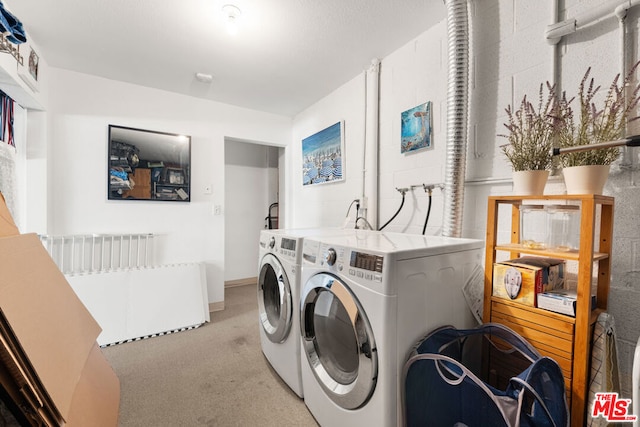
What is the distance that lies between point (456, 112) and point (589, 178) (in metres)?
0.71

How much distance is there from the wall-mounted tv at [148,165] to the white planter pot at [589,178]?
3022 mm

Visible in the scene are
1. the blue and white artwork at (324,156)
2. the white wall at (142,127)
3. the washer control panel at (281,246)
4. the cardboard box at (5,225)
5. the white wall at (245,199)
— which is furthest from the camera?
the white wall at (245,199)

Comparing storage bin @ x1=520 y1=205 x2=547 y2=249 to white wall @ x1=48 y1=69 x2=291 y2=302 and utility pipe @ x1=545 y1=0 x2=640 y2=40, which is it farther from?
white wall @ x1=48 y1=69 x2=291 y2=302

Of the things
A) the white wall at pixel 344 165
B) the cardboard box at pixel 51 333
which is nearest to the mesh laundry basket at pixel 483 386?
the cardboard box at pixel 51 333

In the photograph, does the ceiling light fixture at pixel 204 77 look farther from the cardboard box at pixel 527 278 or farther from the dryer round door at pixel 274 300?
the cardboard box at pixel 527 278

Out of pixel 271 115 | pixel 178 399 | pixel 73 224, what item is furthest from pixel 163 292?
pixel 271 115

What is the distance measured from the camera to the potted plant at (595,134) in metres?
0.99

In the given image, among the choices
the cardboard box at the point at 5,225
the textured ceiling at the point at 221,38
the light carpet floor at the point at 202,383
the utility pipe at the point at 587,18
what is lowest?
the light carpet floor at the point at 202,383

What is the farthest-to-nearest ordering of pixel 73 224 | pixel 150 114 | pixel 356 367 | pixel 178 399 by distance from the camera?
pixel 150 114
pixel 73 224
pixel 178 399
pixel 356 367

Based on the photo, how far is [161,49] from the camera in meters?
2.07

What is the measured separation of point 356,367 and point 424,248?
610mm

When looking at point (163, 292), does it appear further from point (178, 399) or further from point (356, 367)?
point (356, 367)

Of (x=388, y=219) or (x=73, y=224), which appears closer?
(x=388, y=219)

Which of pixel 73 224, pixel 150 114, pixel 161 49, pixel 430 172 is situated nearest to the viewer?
pixel 430 172
